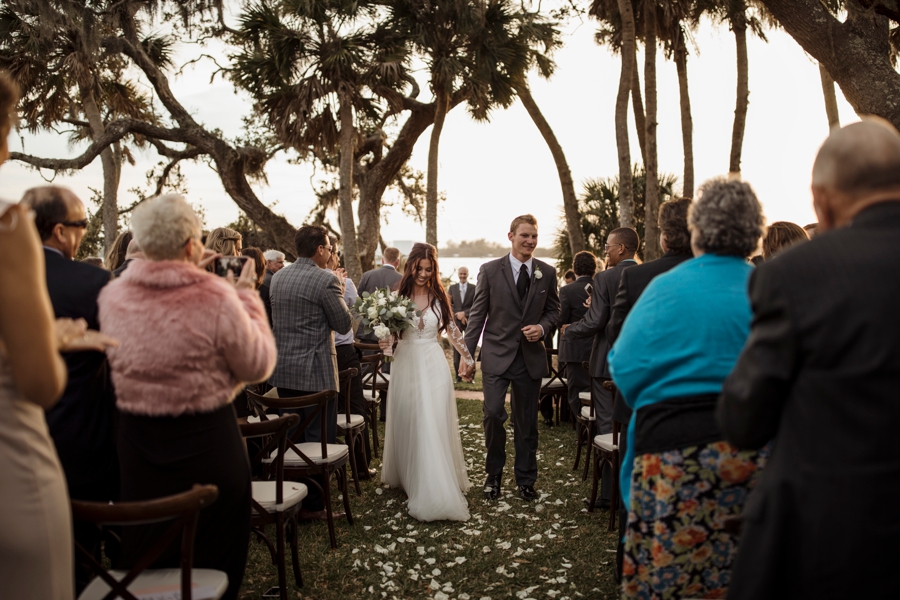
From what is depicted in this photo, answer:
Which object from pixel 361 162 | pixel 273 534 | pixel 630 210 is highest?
pixel 361 162

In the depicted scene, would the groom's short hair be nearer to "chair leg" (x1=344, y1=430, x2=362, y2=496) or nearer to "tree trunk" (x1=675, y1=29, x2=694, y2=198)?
"chair leg" (x1=344, y1=430, x2=362, y2=496)

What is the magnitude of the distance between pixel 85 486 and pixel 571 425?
22.1ft

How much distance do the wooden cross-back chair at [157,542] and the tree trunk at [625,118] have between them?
11.9m

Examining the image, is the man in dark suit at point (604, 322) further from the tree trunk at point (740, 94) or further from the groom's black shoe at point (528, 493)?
the tree trunk at point (740, 94)

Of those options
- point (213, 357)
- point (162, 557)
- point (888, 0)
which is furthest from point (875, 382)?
point (888, 0)

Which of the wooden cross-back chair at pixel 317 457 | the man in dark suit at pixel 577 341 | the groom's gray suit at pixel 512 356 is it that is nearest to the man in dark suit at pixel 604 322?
the groom's gray suit at pixel 512 356

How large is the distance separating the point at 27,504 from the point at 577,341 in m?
6.18

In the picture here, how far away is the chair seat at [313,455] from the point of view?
4734mm

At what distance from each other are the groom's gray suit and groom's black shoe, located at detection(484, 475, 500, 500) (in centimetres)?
5

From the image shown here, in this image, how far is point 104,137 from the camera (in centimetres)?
1630

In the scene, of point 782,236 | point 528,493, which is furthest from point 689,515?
point 528,493

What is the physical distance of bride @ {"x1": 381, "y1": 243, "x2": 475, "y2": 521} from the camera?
526 centimetres

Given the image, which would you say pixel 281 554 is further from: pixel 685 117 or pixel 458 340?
pixel 685 117

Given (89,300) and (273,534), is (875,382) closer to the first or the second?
(89,300)
